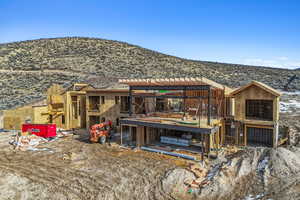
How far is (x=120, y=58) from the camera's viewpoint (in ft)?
200

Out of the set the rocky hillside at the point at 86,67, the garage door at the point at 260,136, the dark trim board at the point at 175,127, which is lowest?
the garage door at the point at 260,136

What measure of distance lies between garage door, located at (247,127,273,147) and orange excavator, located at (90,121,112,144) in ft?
47.7

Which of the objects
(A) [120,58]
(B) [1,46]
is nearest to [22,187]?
(A) [120,58]

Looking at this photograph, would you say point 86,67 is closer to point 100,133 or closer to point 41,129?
point 41,129

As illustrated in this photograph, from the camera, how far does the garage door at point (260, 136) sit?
20.8 meters

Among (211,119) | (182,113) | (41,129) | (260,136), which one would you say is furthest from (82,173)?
(260,136)

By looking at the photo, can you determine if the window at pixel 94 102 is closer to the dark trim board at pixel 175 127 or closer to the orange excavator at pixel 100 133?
the orange excavator at pixel 100 133

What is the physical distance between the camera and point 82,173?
14.6 meters

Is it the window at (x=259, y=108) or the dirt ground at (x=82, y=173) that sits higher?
the window at (x=259, y=108)

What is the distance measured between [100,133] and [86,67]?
1475 inches

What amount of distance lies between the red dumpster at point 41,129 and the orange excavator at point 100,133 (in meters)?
5.20

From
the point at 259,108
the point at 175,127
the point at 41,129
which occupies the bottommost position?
the point at 41,129

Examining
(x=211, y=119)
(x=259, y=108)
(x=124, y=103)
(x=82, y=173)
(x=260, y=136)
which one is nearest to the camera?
(x=82, y=173)

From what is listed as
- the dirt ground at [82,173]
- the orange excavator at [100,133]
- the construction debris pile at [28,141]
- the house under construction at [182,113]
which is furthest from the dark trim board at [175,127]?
the construction debris pile at [28,141]
